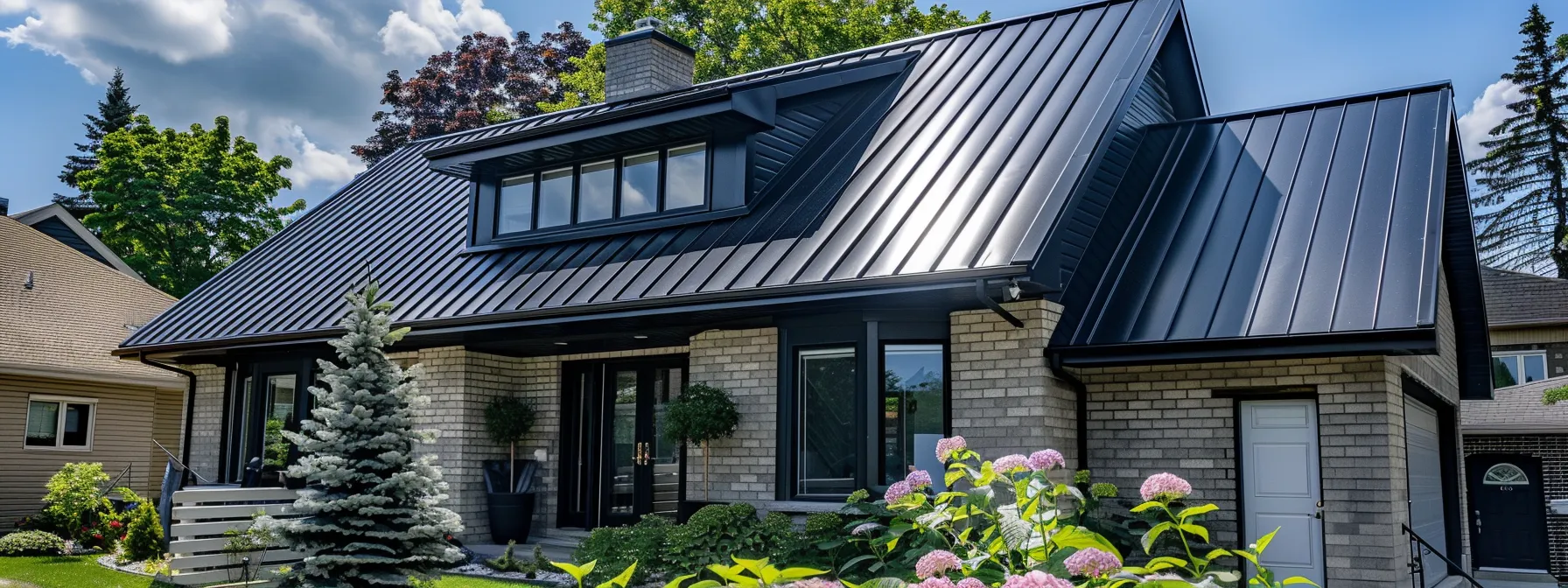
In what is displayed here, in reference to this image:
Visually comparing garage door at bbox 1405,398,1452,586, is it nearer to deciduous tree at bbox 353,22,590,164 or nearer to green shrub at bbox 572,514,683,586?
green shrub at bbox 572,514,683,586


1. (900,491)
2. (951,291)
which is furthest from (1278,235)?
(900,491)

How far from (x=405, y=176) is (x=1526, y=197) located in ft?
122

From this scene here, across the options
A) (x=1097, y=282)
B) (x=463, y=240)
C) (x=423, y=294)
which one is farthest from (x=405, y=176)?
(x=1097, y=282)

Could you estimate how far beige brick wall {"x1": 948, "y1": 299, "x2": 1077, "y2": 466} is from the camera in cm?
971

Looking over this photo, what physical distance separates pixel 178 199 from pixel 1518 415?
30404 millimetres

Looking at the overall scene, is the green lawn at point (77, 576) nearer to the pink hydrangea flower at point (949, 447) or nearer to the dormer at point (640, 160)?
the dormer at point (640, 160)

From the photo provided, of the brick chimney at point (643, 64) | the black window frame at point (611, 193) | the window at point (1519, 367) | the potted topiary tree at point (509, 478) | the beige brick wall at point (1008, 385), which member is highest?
the brick chimney at point (643, 64)

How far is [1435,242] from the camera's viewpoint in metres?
9.56

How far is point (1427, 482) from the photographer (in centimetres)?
1299

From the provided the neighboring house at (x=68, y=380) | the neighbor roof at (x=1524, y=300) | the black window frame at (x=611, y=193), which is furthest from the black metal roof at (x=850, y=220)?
the neighbor roof at (x=1524, y=300)

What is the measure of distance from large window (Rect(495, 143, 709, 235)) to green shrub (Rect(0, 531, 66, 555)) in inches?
303

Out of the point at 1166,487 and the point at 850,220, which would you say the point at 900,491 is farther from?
the point at 850,220

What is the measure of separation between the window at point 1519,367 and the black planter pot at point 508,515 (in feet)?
71.4

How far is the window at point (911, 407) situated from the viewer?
10422mm
